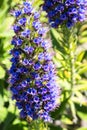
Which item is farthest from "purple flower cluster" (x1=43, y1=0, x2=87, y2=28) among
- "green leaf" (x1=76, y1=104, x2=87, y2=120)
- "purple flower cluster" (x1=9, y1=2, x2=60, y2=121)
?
"green leaf" (x1=76, y1=104, x2=87, y2=120)

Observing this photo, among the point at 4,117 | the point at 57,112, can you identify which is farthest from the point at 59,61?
the point at 4,117

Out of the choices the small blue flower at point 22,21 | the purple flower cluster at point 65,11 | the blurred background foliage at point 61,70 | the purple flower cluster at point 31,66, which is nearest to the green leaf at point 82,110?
the blurred background foliage at point 61,70

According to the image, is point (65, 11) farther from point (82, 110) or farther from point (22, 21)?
point (82, 110)

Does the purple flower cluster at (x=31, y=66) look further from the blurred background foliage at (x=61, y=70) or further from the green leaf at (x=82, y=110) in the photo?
the green leaf at (x=82, y=110)

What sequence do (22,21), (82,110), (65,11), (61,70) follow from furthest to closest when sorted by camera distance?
(82,110) < (61,70) < (65,11) < (22,21)

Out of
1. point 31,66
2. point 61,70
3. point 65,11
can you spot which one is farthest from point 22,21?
point 61,70

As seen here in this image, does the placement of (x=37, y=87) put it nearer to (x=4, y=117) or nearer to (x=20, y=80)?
(x=20, y=80)
